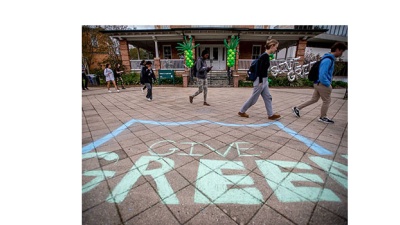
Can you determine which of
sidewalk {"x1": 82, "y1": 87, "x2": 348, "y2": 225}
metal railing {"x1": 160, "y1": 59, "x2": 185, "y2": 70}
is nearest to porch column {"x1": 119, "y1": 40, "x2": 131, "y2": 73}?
metal railing {"x1": 160, "y1": 59, "x2": 185, "y2": 70}

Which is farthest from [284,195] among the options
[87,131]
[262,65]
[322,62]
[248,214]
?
[87,131]

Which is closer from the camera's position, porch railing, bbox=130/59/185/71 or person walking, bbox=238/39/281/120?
person walking, bbox=238/39/281/120

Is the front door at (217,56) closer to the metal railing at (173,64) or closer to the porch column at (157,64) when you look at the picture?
the metal railing at (173,64)

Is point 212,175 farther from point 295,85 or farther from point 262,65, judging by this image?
point 295,85

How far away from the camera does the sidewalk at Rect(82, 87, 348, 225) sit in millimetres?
1051

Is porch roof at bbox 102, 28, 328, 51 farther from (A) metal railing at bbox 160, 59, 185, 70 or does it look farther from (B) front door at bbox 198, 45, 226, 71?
(A) metal railing at bbox 160, 59, 185, 70

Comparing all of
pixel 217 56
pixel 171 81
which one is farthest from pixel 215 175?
pixel 217 56

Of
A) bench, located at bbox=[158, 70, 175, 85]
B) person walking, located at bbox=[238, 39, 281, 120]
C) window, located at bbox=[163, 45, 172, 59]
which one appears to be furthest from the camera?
window, located at bbox=[163, 45, 172, 59]

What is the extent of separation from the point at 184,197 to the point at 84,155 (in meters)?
1.44

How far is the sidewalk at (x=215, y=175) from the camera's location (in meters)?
1.05

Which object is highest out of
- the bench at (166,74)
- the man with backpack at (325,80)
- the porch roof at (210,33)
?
the porch roof at (210,33)

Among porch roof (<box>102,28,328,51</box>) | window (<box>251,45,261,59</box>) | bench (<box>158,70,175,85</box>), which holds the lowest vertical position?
bench (<box>158,70,175,85</box>)

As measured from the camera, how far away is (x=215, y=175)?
1.45 m

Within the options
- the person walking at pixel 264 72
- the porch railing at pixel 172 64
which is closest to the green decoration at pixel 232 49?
the porch railing at pixel 172 64
